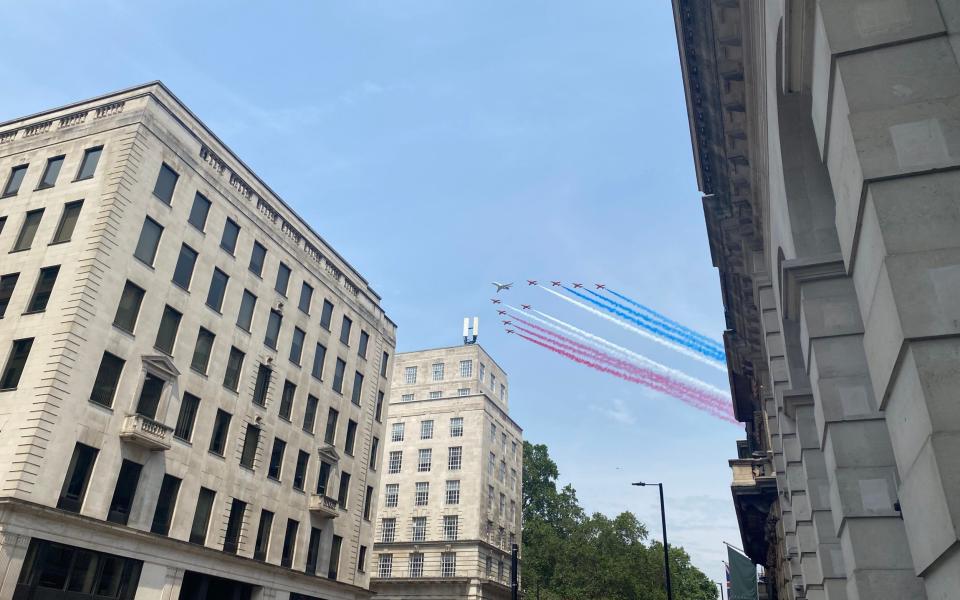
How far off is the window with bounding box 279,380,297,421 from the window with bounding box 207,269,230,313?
686 centimetres

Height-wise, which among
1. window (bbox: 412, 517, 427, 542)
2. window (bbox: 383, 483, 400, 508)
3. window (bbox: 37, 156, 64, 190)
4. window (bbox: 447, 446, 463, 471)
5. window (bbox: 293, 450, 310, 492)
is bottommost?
window (bbox: 293, 450, 310, 492)

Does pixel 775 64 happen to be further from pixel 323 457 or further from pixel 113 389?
pixel 323 457

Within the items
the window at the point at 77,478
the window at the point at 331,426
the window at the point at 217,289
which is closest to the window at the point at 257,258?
the window at the point at 217,289

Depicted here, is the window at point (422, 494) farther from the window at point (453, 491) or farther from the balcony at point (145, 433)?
the balcony at point (145, 433)

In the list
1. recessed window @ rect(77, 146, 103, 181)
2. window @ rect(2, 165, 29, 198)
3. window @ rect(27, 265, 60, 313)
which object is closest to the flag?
window @ rect(27, 265, 60, 313)

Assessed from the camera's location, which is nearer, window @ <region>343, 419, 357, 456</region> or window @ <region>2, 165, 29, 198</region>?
window @ <region>2, 165, 29, 198</region>

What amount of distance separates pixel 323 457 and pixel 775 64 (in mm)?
38402

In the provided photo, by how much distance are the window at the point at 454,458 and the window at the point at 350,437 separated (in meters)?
26.0

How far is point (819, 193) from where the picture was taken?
9.69m

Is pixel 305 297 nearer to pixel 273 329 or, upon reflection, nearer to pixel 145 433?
pixel 273 329

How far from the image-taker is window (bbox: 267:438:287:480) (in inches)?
1479

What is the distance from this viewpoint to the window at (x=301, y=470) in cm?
3944

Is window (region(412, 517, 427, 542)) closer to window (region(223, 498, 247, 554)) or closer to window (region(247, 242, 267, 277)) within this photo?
window (region(223, 498, 247, 554))

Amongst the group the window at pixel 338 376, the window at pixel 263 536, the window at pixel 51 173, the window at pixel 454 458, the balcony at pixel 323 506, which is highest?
the window at pixel 51 173
